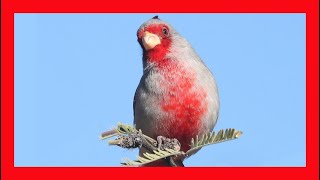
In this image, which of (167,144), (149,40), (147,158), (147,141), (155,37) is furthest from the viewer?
(155,37)

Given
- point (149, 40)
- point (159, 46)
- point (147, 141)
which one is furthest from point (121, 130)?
point (159, 46)

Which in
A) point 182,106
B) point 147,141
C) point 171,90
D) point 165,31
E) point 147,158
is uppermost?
point 165,31

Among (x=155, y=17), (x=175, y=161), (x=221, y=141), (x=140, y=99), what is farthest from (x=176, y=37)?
(x=221, y=141)

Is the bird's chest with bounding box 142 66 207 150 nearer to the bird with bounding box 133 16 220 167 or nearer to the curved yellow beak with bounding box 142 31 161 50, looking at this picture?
the bird with bounding box 133 16 220 167

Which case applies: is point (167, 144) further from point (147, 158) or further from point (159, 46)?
point (159, 46)

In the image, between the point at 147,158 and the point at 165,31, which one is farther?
the point at 165,31

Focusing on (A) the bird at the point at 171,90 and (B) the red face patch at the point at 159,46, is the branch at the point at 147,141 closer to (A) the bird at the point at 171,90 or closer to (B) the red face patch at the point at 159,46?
(A) the bird at the point at 171,90

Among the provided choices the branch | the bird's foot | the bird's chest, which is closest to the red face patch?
the bird's chest

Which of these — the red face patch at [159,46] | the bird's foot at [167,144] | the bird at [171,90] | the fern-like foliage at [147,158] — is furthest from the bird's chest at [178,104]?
the fern-like foliage at [147,158]
